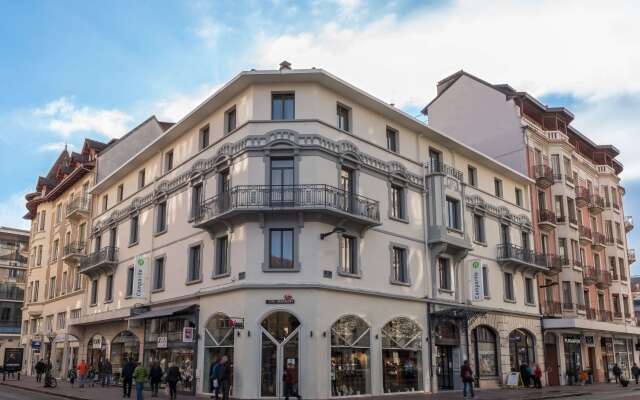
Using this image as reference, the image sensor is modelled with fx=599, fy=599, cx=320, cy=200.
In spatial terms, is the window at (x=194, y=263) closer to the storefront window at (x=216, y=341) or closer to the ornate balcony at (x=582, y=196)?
the storefront window at (x=216, y=341)

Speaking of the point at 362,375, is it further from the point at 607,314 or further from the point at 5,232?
the point at 5,232

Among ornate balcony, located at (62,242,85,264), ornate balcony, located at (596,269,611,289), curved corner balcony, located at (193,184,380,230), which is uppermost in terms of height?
ornate balcony, located at (62,242,85,264)

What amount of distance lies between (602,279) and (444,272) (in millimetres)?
20712

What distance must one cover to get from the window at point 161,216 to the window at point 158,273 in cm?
166

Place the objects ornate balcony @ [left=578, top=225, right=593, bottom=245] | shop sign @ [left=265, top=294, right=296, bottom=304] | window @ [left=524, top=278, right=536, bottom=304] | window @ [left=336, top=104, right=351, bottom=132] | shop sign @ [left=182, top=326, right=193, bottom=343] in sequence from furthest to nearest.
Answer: ornate balcony @ [left=578, top=225, right=593, bottom=245], window @ [left=524, top=278, right=536, bottom=304], window @ [left=336, top=104, right=351, bottom=132], shop sign @ [left=182, top=326, right=193, bottom=343], shop sign @ [left=265, top=294, right=296, bottom=304]

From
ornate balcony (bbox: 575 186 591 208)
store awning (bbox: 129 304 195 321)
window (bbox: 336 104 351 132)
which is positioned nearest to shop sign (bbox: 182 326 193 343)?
store awning (bbox: 129 304 195 321)

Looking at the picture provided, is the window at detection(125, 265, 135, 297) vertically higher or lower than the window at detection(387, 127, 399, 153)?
lower

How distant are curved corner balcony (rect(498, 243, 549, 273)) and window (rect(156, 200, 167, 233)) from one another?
19714 mm

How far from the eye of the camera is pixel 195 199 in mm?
29562

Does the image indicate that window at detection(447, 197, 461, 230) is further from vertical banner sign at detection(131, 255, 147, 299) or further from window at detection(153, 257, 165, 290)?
vertical banner sign at detection(131, 255, 147, 299)

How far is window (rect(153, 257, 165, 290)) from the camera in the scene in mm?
31641

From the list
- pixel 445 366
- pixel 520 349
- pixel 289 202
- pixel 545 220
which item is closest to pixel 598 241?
pixel 545 220

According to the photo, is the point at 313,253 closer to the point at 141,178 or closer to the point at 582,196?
the point at 141,178

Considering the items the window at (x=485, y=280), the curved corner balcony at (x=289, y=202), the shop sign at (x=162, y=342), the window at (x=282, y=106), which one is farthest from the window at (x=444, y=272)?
→ the shop sign at (x=162, y=342)
